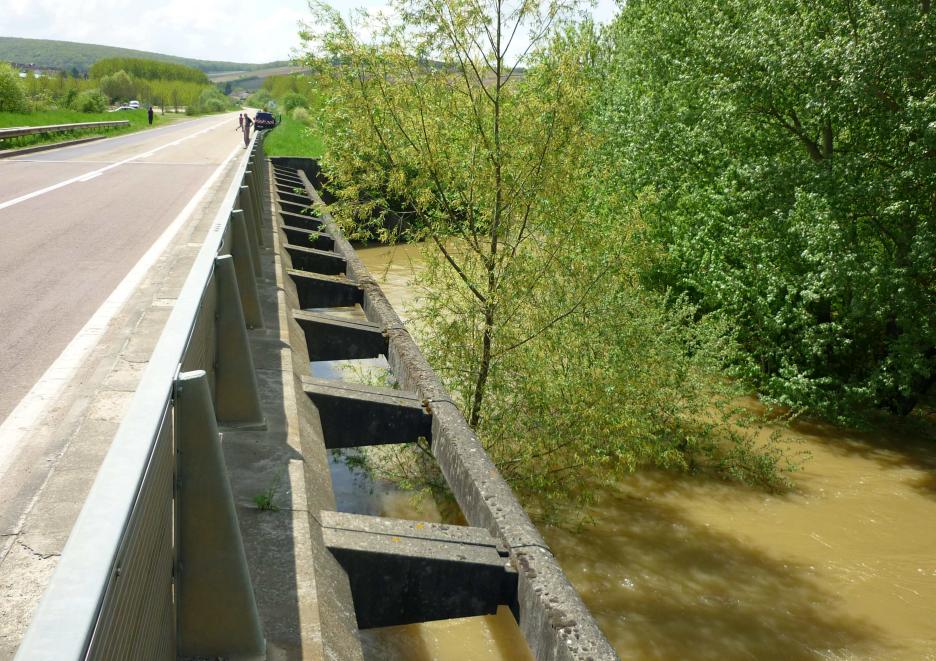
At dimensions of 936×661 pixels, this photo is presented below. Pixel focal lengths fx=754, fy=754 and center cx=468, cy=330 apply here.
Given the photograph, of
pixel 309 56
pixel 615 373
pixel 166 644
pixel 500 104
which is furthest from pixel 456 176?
pixel 166 644

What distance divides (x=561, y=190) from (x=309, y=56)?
3411mm

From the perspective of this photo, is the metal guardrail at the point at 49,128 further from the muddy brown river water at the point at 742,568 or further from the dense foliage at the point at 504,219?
the muddy brown river water at the point at 742,568

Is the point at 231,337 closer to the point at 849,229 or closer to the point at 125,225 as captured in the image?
the point at 125,225

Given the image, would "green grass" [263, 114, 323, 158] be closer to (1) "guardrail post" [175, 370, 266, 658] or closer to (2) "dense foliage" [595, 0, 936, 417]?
(2) "dense foliage" [595, 0, 936, 417]

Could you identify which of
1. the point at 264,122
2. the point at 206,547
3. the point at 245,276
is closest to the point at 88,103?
the point at 264,122

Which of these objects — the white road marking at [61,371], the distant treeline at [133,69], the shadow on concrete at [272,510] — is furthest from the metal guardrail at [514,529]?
the distant treeline at [133,69]

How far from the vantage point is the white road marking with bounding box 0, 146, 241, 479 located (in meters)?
4.36

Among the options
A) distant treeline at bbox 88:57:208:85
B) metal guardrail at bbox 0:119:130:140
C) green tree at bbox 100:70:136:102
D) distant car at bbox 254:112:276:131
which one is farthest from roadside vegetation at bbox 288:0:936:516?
distant treeline at bbox 88:57:208:85

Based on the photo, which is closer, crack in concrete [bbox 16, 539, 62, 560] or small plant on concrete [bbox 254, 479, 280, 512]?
crack in concrete [bbox 16, 539, 62, 560]

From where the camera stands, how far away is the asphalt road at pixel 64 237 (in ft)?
20.1

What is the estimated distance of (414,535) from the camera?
420 centimetres

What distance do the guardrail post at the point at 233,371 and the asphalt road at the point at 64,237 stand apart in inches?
53.5

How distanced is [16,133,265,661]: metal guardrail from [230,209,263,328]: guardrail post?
255cm

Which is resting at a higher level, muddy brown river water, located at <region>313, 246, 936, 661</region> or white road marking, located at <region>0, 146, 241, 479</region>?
white road marking, located at <region>0, 146, 241, 479</region>
